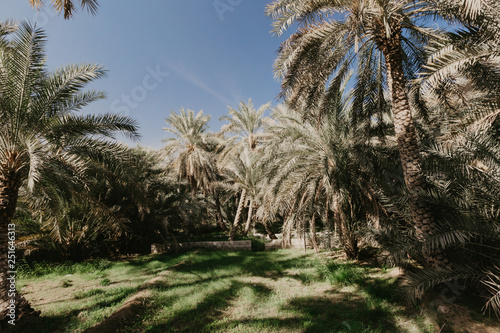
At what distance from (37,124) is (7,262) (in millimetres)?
3261

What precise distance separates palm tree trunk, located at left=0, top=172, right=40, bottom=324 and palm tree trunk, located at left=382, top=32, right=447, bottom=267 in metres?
8.79

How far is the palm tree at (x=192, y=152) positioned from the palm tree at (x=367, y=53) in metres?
10.9

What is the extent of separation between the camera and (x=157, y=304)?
17.9ft

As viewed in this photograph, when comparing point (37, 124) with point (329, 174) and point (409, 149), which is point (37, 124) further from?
point (409, 149)

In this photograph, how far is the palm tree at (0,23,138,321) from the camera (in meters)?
4.81

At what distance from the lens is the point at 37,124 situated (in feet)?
18.1

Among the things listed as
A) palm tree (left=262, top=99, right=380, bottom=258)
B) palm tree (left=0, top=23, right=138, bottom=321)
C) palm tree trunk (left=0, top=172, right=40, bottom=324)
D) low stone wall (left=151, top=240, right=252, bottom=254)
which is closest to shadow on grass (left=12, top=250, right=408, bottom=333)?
palm tree trunk (left=0, top=172, right=40, bottom=324)

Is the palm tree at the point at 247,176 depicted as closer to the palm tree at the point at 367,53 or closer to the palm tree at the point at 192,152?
the palm tree at the point at 192,152

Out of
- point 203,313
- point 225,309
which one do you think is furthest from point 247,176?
point 203,313

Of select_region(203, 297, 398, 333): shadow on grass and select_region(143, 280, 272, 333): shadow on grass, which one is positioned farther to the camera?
select_region(143, 280, 272, 333): shadow on grass

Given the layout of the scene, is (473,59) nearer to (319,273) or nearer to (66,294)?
(319,273)

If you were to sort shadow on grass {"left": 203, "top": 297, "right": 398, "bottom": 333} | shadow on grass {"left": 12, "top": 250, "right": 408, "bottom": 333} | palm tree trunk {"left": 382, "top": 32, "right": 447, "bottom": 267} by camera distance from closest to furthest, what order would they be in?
1. shadow on grass {"left": 203, "top": 297, "right": 398, "bottom": 333}
2. shadow on grass {"left": 12, "top": 250, "right": 408, "bottom": 333}
3. palm tree trunk {"left": 382, "top": 32, "right": 447, "bottom": 267}

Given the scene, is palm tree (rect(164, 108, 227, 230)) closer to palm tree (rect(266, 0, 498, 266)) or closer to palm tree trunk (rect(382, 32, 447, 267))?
palm tree (rect(266, 0, 498, 266))

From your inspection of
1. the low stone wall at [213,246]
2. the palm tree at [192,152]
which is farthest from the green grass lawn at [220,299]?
the palm tree at [192,152]
